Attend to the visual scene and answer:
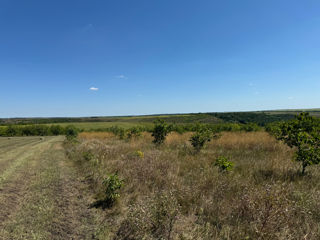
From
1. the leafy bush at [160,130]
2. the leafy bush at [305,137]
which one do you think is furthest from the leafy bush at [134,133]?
the leafy bush at [305,137]

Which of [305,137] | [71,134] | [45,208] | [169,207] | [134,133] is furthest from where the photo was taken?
[71,134]

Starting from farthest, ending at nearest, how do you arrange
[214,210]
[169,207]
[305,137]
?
[305,137] < [214,210] < [169,207]

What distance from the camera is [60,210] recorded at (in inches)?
165

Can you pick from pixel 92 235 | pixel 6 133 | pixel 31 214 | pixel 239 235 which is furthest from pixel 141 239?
pixel 6 133

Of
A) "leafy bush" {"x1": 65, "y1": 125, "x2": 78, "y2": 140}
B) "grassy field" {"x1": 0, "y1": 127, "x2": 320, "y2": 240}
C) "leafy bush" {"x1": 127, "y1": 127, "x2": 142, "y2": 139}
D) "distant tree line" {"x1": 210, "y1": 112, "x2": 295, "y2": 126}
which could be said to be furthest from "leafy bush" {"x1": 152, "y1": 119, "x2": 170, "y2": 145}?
"distant tree line" {"x1": 210, "y1": 112, "x2": 295, "y2": 126}

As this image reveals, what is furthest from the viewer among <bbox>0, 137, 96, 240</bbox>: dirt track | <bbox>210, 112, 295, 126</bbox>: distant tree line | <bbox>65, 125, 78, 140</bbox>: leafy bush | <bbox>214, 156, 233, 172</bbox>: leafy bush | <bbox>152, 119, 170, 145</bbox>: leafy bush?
<bbox>210, 112, 295, 126</bbox>: distant tree line

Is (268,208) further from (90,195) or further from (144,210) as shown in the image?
(90,195)

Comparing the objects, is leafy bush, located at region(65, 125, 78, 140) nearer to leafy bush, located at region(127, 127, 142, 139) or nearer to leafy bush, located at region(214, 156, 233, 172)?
leafy bush, located at region(127, 127, 142, 139)

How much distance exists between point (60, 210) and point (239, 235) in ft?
14.7

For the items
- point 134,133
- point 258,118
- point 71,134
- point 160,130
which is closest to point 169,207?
point 160,130

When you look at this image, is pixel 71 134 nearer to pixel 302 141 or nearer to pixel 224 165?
pixel 224 165

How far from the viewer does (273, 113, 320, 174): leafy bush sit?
5.46 meters

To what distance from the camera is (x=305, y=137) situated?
5.78 m

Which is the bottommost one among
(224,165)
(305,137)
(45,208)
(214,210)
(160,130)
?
(45,208)
